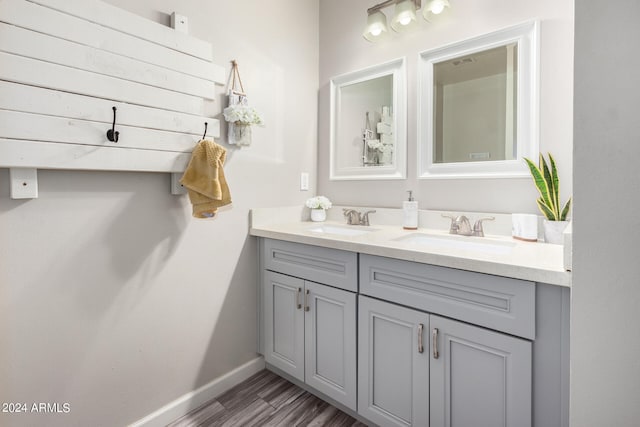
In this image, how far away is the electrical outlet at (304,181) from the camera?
213 cm

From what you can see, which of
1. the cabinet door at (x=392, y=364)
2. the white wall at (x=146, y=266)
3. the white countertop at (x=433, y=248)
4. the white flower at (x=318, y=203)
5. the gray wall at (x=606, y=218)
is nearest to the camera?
the gray wall at (x=606, y=218)

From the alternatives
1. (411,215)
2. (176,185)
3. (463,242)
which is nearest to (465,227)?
(463,242)

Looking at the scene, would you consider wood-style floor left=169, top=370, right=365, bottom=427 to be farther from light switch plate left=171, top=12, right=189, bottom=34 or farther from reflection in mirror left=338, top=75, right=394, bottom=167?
light switch plate left=171, top=12, right=189, bottom=34

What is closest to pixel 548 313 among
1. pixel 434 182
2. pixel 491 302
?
pixel 491 302

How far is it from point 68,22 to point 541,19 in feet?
6.23

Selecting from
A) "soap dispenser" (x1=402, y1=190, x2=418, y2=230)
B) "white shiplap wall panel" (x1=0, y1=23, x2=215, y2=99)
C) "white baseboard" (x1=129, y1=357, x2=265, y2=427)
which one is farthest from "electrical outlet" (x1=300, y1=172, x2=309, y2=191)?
"white baseboard" (x1=129, y1=357, x2=265, y2=427)

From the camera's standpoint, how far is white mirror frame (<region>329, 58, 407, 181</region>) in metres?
1.84

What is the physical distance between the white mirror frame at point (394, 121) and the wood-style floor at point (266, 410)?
1298mm

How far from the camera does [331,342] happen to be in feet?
4.92

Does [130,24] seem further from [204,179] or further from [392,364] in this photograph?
[392,364]

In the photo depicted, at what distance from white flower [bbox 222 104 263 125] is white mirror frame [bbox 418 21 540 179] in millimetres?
926

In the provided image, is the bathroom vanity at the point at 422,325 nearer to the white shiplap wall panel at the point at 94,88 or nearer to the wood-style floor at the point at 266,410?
the wood-style floor at the point at 266,410

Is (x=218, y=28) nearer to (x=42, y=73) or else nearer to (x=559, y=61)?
(x=42, y=73)

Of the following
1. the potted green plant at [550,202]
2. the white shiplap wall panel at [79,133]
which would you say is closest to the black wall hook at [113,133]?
the white shiplap wall panel at [79,133]
